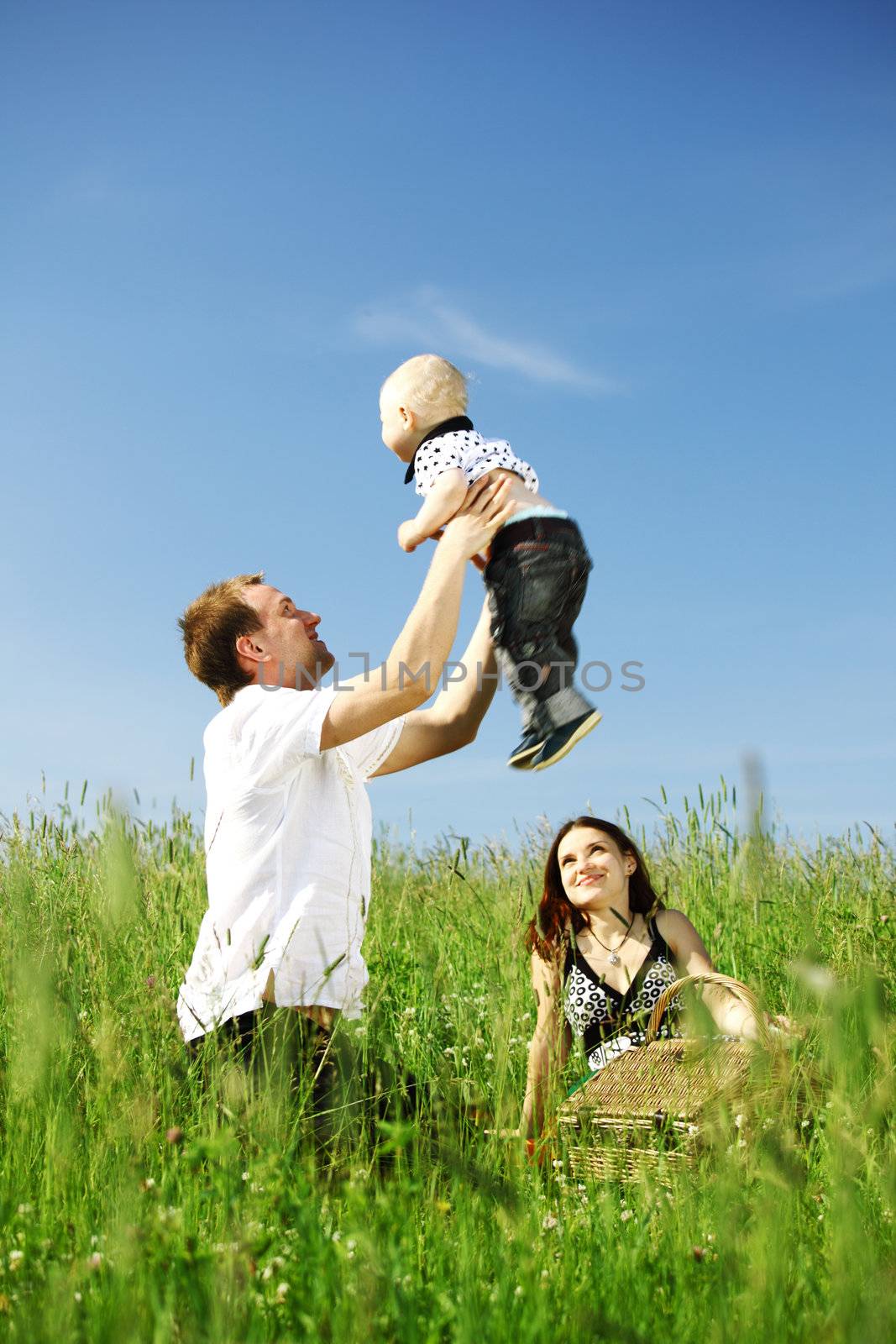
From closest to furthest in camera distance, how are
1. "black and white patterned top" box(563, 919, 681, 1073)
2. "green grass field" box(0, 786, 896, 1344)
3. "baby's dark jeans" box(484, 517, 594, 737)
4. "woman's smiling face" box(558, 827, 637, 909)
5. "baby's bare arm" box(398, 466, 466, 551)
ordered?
1. "green grass field" box(0, 786, 896, 1344)
2. "baby's dark jeans" box(484, 517, 594, 737)
3. "baby's bare arm" box(398, 466, 466, 551)
4. "black and white patterned top" box(563, 919, 681, 1073)
5. "woman's smiling face" box(558, 827, 637, 909)

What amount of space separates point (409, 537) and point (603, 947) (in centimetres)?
184

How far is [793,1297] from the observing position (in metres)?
1.88

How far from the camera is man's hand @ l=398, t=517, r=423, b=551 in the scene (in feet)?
11.7

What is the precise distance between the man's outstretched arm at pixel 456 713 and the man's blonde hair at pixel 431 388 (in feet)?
2.42

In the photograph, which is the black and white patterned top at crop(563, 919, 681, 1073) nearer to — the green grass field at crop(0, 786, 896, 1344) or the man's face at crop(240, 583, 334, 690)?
the green grass field at crop(0, 786, 896, 1344)

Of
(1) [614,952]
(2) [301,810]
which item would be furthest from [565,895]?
(2) [301,810]

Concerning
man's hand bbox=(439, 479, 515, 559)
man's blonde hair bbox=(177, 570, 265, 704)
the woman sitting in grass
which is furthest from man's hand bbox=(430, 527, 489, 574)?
the woman sitting in grass

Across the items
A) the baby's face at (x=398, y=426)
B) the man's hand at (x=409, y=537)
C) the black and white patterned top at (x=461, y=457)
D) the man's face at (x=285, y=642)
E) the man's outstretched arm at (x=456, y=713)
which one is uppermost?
the baby's face at (x=398, y=426)

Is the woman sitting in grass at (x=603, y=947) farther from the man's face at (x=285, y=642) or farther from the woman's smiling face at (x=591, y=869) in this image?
the man's face at (x=285, y=642)

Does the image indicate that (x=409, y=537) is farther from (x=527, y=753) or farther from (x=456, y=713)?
(x=527, y=753)

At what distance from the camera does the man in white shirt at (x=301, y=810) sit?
10.2ft

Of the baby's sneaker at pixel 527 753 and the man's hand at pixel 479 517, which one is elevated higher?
the man's hand at pixel 479 517

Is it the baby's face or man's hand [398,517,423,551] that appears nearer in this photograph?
man's hand [398,517,423,551]

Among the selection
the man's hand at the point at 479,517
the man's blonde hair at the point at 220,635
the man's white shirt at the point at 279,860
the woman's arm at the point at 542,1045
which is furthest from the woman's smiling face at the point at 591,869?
the man's blonde hair at the point at 220,635
